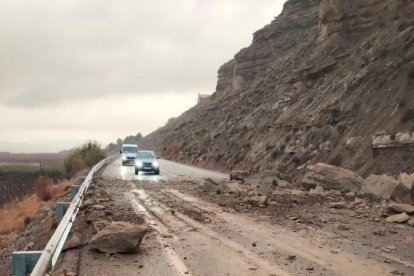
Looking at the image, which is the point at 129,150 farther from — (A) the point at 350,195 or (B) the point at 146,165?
(A) the point at 350,195

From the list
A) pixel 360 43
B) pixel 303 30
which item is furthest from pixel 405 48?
pixel 303 30

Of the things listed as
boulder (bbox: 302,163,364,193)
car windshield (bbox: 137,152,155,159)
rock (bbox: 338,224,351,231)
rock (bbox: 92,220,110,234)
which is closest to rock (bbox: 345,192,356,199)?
boulder (bbox: 302,163,364,193)

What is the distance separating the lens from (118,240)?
6328 millimetres

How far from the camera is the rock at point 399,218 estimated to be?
361 inches

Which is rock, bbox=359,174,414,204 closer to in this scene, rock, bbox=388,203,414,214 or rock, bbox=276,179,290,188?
rock, bbox=388,203,414,214

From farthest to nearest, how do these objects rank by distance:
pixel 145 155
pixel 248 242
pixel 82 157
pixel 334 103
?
pixel 82 157 < pixel 145 155 < pixel 334 103 < pixel 248 242

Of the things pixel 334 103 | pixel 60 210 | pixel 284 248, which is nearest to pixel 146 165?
pixel 334 103

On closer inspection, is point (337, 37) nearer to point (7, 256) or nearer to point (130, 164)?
point (130, 164)

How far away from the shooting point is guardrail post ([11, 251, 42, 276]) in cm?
428

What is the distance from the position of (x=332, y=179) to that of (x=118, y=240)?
1052 centimetres

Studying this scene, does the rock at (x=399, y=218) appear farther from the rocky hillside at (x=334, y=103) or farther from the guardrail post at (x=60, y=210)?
the guardrail post at (x=60, y=210)

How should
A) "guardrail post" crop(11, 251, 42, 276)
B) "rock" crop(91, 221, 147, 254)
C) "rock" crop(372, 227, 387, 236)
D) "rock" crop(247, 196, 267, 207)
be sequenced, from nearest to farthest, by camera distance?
"guardrail post" crop(11, 251, 42, 276) < "rock" crop(91, 221, 147, 254) < "rock" crop(372, 227, 387, 236) < "rock" crop(247, 196, 267, 207)

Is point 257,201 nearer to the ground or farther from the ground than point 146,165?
nearer to the ground

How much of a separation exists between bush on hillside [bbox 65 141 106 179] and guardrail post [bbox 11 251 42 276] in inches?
1444
